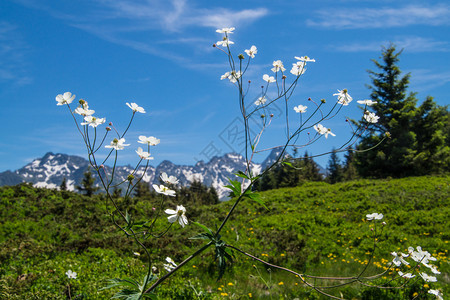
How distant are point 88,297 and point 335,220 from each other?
7927 mm

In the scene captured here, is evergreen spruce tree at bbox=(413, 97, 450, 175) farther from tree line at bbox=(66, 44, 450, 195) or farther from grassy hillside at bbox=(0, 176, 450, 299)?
grassy hillside at bbox=(0, 176, 450, 299)

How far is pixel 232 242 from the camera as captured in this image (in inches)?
317

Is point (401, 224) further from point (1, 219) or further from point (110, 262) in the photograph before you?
point (1, 219)

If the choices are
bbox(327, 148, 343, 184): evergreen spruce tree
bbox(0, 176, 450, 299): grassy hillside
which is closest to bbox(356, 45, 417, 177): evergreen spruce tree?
bbox(0, 176, 450, 299): grassy hillside

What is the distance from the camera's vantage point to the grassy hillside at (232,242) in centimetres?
434

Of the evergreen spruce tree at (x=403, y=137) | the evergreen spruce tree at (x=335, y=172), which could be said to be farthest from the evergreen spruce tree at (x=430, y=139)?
the evergreen spruce tree at (x=335, y=172)

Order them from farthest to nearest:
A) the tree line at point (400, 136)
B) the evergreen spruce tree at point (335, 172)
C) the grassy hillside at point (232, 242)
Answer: the evergreen spruce tree at point (335, 172) → the tree line at point (400, 136) → the grassy hillside at point (232, 242)

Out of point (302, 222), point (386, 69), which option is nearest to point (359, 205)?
point (302, 222)

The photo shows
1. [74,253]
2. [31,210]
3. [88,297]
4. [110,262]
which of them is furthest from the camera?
[31,210]

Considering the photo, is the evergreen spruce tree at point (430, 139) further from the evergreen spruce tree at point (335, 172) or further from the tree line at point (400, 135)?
the evergreen spruce tree at point (335, 172)

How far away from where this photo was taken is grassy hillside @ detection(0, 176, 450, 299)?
4344 mm

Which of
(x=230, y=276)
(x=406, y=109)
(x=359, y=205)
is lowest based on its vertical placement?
(x=230, y=276)

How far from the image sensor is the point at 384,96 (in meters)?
22.0

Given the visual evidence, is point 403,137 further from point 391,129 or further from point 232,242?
point 232,242
